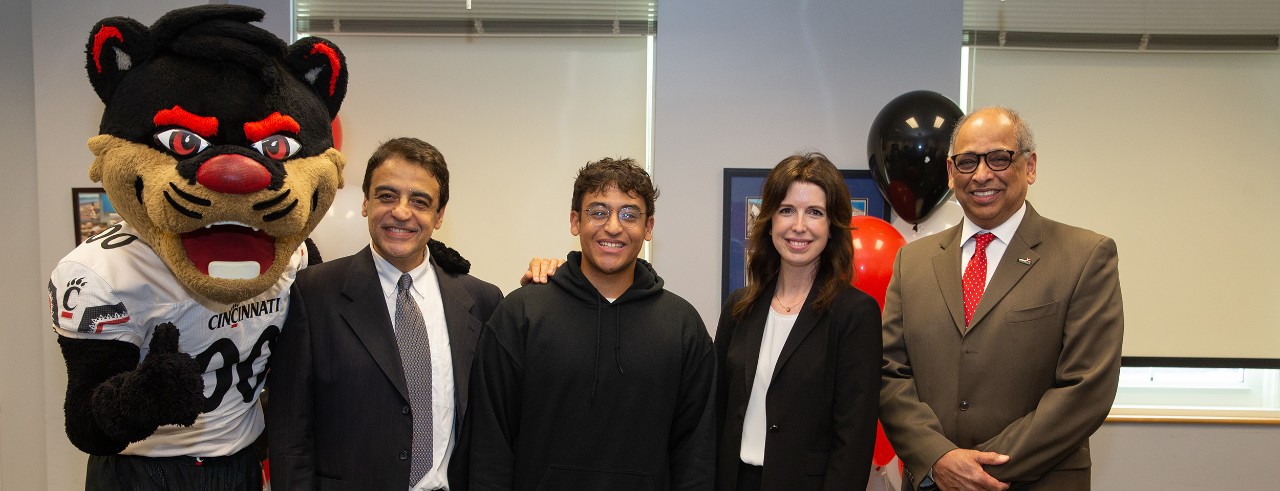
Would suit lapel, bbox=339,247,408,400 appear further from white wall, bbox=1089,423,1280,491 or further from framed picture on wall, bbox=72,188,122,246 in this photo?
white wall, bbox=1089,423,1280,491

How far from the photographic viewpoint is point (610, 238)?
5.54ft

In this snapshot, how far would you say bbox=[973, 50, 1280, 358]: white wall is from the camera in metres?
3.42

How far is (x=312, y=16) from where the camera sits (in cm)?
343

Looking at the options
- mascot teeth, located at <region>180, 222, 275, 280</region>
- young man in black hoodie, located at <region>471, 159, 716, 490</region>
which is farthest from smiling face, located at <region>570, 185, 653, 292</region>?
mascot teeth, located at <region>180, 222, 275, 280</region>

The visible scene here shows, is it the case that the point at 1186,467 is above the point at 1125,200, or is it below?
below

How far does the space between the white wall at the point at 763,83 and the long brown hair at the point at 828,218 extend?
4.79ft

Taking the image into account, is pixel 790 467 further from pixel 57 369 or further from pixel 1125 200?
pixel 57 369

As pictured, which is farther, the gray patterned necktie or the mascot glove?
the gray patterned necktie

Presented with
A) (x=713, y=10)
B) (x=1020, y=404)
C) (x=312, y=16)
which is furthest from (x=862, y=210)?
(x=312, y=16)

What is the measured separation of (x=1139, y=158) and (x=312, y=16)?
3.77 meters

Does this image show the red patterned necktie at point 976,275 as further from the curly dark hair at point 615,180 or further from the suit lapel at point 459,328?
the suit lapel at point 459,328

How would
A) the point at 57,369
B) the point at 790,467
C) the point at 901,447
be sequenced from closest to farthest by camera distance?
the point at 790,467
the point at 901,447
the point at 57,369

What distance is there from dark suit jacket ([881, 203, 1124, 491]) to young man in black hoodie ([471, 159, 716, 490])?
56 cm

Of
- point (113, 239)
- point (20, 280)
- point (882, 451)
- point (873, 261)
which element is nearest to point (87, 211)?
point (20, 280)
